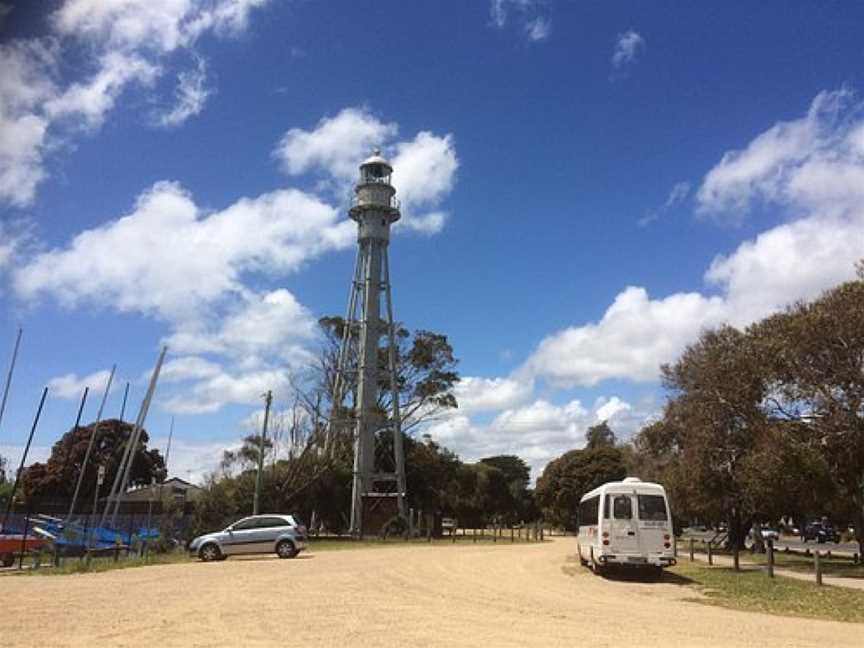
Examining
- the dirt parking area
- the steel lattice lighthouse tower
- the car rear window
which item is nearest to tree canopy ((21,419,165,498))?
the steel lattice lighthouse tower

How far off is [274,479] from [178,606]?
103ft

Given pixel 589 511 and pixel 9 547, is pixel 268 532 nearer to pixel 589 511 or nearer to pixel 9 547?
pixel 9 547

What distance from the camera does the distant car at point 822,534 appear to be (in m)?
57.4

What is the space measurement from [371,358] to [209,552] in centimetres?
2395

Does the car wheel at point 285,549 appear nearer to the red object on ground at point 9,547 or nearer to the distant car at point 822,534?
the red object on ground at point 9,547

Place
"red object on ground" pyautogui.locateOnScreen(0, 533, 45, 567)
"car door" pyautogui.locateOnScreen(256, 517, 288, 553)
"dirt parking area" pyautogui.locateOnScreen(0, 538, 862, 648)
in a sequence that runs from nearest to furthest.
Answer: "dirt parking area" pyautogui.locateOnScreen(0, 538, 862, 648), "red object on ground" pyautogui.locateOnScreen(0, 533, 45, 567), "car door" pyautogui.locateOnScreen(256, 517, 288, 553)

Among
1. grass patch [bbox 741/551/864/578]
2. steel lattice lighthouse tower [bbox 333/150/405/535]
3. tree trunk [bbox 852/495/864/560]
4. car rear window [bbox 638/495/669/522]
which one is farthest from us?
steel lattice lighthouse tower [bbox 333/150/405/535]

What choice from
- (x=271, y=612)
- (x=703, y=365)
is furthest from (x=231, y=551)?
(x=703, y=365)

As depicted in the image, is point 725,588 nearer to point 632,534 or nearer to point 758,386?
point 632,534

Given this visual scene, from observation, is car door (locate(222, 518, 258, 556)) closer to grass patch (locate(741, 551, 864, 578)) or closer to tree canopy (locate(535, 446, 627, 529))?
grass patch (locate(741, 551, 864, 578))

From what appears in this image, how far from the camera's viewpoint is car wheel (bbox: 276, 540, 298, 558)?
2898cm

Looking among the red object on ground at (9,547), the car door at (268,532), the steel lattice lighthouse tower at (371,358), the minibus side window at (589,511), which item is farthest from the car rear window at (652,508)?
the steel lattice lighthouse tower at (371,358)

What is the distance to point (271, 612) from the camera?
41.9 feet

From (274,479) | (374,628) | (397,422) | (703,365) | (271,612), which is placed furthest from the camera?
(397,422)
